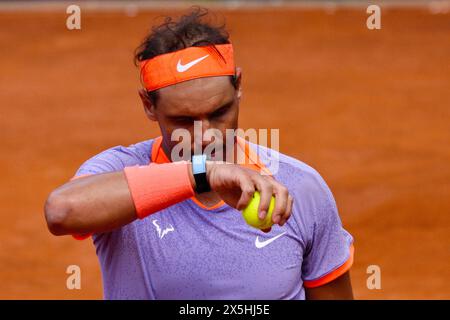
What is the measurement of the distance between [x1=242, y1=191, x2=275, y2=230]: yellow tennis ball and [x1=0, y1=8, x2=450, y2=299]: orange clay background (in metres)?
6.42

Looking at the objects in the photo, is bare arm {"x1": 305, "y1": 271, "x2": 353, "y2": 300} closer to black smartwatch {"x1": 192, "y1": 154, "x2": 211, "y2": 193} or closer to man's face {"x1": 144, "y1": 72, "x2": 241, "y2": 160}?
man's face {"x1": 144, "y1": 72, "x2": 241, "y2": 160}

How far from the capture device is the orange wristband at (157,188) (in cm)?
358

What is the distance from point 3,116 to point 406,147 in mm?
7242

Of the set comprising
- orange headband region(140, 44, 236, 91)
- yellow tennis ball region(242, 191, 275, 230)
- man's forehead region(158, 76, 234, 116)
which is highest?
orange headband region(140, 44, 236, 91)

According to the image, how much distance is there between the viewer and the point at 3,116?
17547mm

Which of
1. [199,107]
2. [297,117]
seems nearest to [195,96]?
[199,107]

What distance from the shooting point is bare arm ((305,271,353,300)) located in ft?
14.7

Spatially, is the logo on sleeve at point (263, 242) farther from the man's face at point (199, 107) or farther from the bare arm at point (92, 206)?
the bare arm at point (92, 206)

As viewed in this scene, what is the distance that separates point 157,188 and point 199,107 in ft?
2.18

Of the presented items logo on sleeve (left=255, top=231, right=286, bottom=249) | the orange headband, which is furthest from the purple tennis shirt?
the orange headband

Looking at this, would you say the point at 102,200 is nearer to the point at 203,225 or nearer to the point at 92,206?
the point at 92,206

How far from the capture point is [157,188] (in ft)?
11.8
